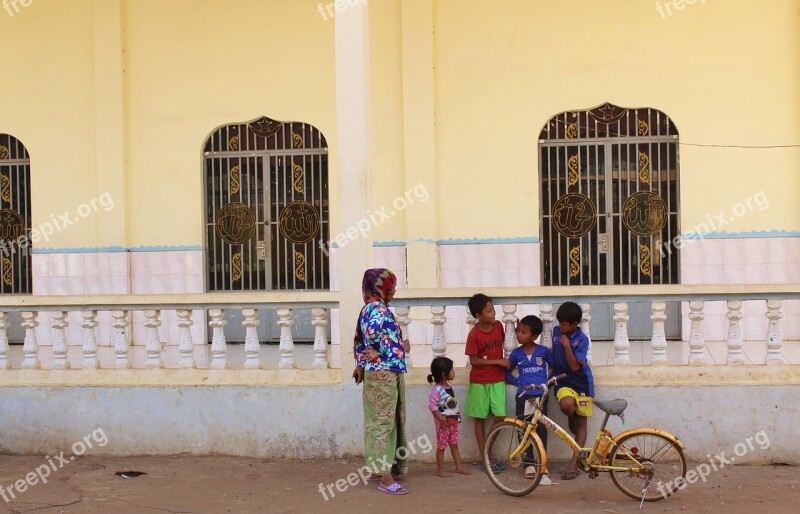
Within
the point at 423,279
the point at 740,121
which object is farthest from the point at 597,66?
the point at 423,279

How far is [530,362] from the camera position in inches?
250

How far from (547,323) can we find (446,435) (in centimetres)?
106

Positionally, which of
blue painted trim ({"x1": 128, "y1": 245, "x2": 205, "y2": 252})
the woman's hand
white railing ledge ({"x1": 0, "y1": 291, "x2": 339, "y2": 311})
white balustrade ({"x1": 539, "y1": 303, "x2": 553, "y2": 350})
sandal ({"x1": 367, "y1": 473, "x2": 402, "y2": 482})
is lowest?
sandal ({"x1": 367, "y1": 473, "x2": 402, "y2": 482})

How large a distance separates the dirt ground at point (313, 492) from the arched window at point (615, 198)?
398 centimetres

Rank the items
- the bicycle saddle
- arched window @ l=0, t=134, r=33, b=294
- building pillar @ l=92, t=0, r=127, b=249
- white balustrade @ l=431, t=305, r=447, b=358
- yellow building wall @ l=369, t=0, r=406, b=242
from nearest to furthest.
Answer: the bicycle saddle
white balustrade @ l=431, t=305, r=447, b=358
yellow building wall @ l=369, t=0, r=406, b=242
building pillar @ l=92, t=0, r=127, b=249
arched window @ l=0, t=134, r=33, b=294

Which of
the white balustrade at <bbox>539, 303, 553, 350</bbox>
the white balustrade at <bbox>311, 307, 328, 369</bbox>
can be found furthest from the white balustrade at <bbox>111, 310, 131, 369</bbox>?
the white balustrade at <bbox>539, 303, 553, 350</bbox>

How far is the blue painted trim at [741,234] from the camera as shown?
389 inches

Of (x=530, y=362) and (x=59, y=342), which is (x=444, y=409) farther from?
(x=59, y=342)

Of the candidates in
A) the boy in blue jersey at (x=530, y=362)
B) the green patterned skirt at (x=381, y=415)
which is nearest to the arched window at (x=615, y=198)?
the boy in blue jersey at (x=530, y=362)

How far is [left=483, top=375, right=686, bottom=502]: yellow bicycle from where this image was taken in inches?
223

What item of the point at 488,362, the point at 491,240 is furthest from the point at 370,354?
the point at 491,240

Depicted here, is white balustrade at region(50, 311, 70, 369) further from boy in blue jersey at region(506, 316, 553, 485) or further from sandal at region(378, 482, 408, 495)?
boy in blue jersey at region(506, 316, 553, 485)

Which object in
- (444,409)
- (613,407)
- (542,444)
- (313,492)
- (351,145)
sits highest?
(351,145)

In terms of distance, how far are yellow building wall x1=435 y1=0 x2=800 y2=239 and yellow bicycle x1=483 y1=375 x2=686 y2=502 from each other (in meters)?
4.63
